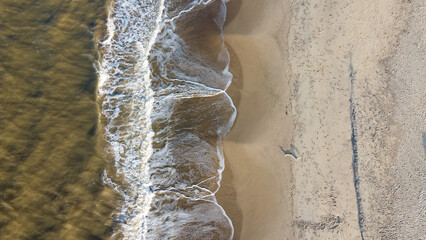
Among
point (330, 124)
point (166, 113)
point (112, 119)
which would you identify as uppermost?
point (330, 124)

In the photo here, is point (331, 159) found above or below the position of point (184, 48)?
below

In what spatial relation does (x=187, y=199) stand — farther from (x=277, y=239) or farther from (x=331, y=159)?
(x=331, y=159)

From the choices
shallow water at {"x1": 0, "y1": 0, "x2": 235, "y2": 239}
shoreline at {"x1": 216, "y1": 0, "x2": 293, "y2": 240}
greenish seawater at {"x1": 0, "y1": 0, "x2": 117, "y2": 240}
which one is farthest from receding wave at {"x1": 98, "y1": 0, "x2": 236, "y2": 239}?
greenish seawater at {"x1": 0, "y1": 0, "x2": 117, "y2": 240}

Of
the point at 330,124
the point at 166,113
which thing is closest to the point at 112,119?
the point at 166,113

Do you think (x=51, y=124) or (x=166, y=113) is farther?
(x=166, y=113)

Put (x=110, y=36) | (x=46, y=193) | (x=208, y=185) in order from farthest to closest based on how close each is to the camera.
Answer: (x=110, y=36)
(x=208, y=185)
(x=46, y=193)

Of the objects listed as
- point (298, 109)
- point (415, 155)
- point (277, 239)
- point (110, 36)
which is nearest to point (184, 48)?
point (110, 36)

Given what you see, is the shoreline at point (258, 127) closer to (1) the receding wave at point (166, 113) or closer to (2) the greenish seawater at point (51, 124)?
(1) the receding wave at point (166, 113)

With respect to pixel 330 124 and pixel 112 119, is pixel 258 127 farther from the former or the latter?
pixel 112 119
